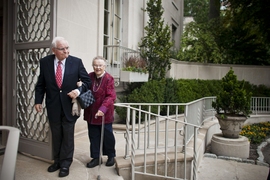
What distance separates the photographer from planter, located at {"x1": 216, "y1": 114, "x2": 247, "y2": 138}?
5.69 m

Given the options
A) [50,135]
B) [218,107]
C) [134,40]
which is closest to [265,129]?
[218,107]

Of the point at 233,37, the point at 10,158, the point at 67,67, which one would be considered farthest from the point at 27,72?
the point at 233,37

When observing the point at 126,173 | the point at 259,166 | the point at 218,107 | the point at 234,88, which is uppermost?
the point at 234,88

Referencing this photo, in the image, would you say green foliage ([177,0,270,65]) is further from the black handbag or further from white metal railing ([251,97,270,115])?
the black handbag

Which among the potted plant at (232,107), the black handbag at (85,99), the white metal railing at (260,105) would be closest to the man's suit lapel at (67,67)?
the black handbag at (85,99)

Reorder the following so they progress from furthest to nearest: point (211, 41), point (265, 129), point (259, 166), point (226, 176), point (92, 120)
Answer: point (211, 41), point (265, 129), point (259, 166), point (226, 176), point (92, 120)

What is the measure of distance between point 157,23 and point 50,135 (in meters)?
6.44

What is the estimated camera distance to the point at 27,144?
3592 mm

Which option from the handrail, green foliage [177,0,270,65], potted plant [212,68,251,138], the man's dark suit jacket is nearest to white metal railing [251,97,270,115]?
green foliage [177,0,270,65]

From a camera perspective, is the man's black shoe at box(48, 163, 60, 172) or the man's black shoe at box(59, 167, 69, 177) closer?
the man's black shoe at box(59, 167, 69, 177)

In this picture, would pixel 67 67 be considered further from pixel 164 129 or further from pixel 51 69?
pixel 164 129

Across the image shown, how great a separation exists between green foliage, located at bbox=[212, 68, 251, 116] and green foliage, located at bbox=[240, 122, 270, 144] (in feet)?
8.30

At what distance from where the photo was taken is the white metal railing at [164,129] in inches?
130

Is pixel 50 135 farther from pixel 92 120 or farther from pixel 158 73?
pixel 158 73
